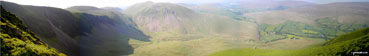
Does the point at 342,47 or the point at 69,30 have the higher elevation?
the point at 342,47

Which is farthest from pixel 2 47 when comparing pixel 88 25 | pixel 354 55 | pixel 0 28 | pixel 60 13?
pixel 88 25

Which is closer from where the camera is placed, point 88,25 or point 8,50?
point 8,50

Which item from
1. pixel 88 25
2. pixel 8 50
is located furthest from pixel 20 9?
pixel 8 50

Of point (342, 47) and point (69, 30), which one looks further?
point (69, 30)

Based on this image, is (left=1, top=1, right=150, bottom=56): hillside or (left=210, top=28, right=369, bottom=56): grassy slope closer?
(left=210, top=28, right=369, bottom=56): grassy slope

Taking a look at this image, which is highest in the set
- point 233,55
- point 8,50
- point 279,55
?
point 8,50

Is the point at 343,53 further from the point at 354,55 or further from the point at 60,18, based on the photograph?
the point at 60,18

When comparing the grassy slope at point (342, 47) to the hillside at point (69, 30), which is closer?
the grassy slope at point (342, 47)

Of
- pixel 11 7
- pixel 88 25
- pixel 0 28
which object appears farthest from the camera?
pixel 88 25

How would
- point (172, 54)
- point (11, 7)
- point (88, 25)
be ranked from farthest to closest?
point (88, 25), point (172, 54), point (11, 7)

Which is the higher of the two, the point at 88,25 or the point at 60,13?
the point at 60,13
